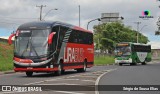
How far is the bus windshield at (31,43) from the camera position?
26859 mm

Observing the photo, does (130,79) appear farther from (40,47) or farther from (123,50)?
(123,50)

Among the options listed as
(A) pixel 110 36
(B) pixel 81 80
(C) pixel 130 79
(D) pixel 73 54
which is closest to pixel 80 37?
(D) pixel 73 54

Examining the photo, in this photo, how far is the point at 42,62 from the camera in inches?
1055

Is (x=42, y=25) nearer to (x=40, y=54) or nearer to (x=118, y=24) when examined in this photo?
(x=40, y=54)

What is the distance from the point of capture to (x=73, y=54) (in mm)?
31781

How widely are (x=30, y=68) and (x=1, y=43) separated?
124 ft

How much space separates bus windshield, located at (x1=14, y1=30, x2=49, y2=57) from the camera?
26859 millimetres

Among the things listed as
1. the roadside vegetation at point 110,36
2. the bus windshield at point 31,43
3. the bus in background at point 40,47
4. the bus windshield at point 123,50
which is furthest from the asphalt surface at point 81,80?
the roadside vegetation at point 110,36

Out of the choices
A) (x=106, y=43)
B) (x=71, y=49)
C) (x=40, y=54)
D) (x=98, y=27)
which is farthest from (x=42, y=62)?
(x=98, y=27)

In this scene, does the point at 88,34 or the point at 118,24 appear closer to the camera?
the point at 88,34

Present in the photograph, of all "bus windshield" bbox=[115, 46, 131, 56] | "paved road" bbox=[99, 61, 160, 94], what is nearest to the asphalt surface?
"paved road" bbox=[99, 61, 160, 94]

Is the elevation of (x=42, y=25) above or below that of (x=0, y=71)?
above

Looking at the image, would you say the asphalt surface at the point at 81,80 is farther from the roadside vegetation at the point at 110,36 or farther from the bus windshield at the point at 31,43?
the roadside vegetation at the point at 110,36

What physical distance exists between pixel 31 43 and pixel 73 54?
5498 mm
